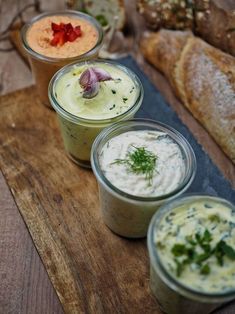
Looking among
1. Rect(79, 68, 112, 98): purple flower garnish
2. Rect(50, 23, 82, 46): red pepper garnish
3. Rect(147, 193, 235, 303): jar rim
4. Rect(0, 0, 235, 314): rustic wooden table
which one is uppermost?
Rect(79, 68, 112, 98): purple flower garnish

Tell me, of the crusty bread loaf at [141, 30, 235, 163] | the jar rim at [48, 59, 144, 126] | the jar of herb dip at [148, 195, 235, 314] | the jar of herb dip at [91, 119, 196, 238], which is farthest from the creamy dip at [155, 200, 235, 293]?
the crusty bread loaf at [141, 30, 235, 163]

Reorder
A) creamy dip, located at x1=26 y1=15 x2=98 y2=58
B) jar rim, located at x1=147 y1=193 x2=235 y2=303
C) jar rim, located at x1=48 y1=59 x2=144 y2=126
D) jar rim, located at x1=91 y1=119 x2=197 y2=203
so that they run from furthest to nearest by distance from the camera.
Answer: creamy dip, located at x1=26 y1=15 x2=98 y2=58 < jar rim, located at x1=48 y1=59 x2=144 y2=126 < jar rim, located at x1=91 y1=119 x2=197 y2=203 < jar rim, located at x1=147 y1=193 x2=235 y2=303

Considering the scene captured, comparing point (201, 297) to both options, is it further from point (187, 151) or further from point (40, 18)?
point (40, 18)

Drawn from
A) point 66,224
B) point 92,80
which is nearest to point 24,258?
point 66,224

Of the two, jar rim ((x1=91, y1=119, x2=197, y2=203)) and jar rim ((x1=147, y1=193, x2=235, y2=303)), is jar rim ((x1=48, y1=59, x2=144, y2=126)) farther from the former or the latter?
jar rim ((x1=147, y1=193, x2=235, y2=303))

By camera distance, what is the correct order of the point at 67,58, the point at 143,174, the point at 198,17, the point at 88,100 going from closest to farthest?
the point at 143,174 → the point at 88,100 → the point at 67,58 → the point at 198,17

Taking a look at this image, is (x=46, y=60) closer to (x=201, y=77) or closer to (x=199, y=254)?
(x=201, y=77)

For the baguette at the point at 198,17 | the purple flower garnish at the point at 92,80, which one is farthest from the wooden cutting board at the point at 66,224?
the baguette at the point at 198,17
